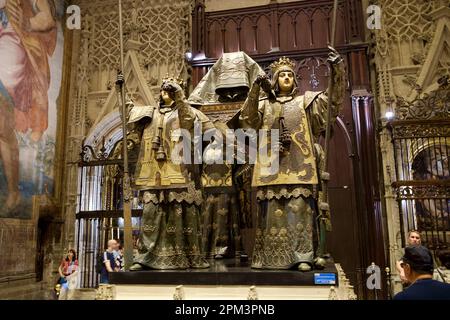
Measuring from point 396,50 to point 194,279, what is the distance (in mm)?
7761

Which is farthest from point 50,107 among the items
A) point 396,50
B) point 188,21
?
point 396,50

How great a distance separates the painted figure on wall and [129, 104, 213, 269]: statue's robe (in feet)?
16.6

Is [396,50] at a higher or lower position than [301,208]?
higher

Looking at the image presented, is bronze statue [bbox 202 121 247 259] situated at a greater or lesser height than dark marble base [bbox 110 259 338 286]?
greater

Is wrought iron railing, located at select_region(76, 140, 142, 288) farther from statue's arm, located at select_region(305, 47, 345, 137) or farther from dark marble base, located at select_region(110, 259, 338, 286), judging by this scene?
statue's arm, located at select_region(305, 47, 345, 137)

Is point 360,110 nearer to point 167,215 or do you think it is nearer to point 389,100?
point 389,100

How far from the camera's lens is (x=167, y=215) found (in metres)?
4.09

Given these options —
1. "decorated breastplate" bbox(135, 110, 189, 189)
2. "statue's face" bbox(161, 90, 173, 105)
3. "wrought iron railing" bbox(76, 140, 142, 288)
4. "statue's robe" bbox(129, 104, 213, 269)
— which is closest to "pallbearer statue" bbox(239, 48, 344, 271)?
"statue's robe" bbox(129, 104, 213, 269)

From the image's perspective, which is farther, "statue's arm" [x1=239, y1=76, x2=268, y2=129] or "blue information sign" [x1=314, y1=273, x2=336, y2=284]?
"statue's arm" [x1=239, y1=76, x2=268, y2=129]

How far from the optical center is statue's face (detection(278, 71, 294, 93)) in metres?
4.23

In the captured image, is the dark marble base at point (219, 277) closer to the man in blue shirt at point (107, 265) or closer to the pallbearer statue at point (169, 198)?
the pallbearer statue at point (169, 198)

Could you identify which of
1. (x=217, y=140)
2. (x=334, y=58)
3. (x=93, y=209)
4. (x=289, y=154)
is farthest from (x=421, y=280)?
(x=93, y=209)

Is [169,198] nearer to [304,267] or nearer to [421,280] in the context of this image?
[304,267]

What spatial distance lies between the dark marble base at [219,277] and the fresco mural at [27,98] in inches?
208
